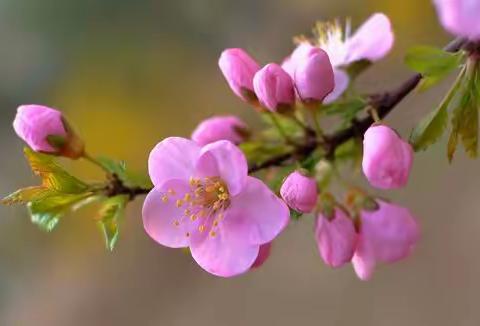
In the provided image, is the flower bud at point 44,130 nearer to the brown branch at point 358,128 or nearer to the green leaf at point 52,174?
the green leaf at point 52,174

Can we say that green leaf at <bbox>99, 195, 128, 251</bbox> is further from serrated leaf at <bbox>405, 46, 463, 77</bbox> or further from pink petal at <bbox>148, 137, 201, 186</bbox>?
serrated leaf at <bbox>405, 46, 463, 77</bbox>

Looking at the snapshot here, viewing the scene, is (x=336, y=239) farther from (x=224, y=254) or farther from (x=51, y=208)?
(x=51, y=208)

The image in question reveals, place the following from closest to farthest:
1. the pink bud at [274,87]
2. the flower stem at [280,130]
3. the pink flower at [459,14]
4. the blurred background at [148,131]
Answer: the pink flower at [459,14]
the pink bud at [274,87]
the flower stem at [280,130]
the blurred background at [148,131]

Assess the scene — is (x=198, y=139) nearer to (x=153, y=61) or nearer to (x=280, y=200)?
(x=280, y=200)

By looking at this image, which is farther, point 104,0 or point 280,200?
point 104,0

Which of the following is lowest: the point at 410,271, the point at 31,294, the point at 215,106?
the point at 410,271

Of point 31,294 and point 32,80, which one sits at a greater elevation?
point 32,80

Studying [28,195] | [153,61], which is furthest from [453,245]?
[28,195]

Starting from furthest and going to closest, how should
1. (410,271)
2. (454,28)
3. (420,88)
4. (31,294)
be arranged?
(31,294), (410,271), (420,88), (454,28)

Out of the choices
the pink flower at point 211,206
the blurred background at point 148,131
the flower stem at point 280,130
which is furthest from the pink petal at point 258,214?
the blurred background at point 148,131
